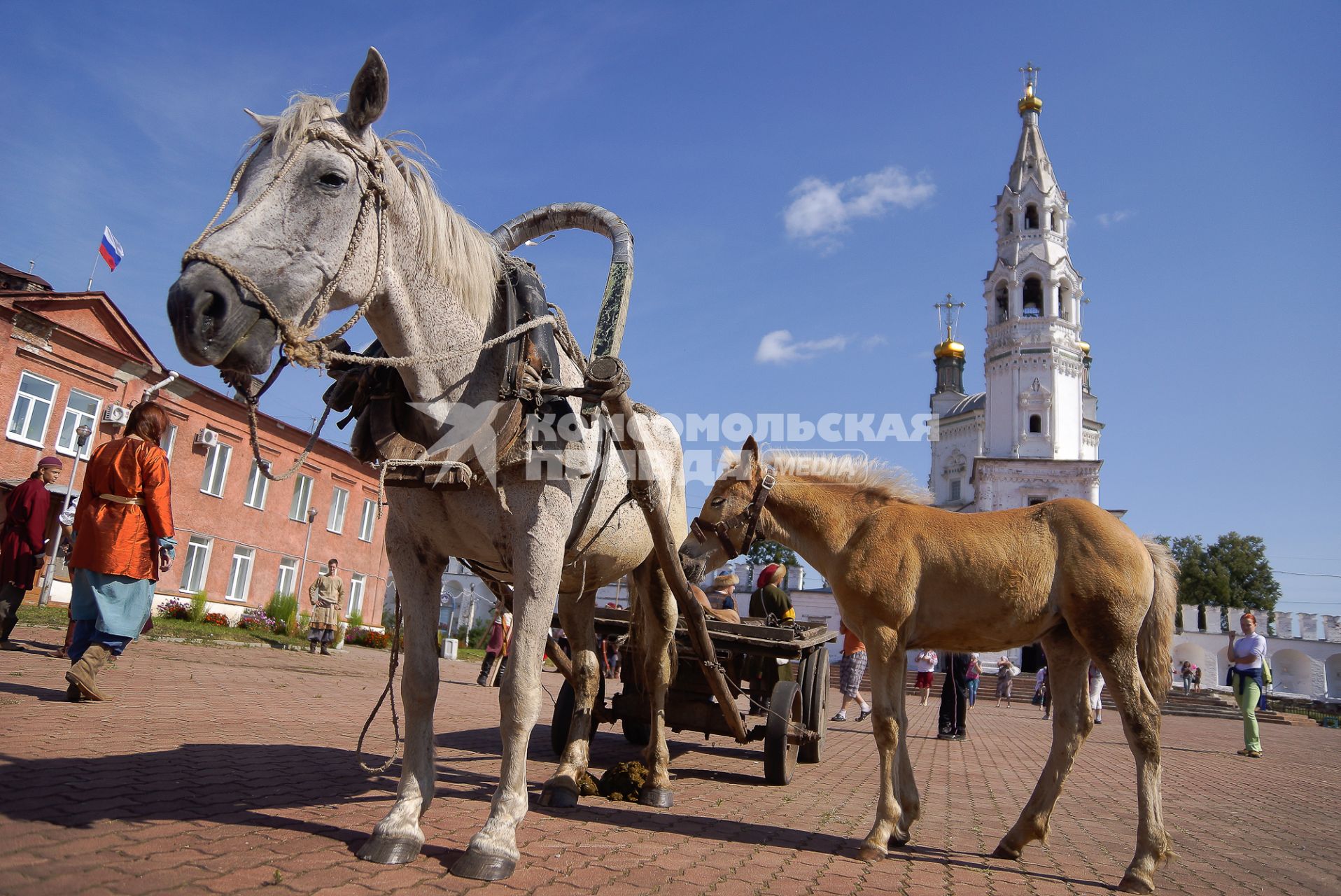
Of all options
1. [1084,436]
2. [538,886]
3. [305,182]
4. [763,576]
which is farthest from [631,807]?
[1084,436]

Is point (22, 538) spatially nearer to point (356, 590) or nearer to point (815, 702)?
point (815, 702)

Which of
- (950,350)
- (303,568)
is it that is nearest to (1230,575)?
(950,350)

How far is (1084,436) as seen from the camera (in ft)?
207

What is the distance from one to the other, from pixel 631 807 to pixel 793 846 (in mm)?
1062

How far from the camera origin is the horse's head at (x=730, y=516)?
17.7 feet

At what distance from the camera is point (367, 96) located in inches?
116

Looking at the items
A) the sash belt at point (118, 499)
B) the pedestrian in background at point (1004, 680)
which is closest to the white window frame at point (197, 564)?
the sash belt at point (118, 499)

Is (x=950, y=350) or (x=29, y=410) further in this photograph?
(x=950, y=350)

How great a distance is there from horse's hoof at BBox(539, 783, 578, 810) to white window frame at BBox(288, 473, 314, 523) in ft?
90.5

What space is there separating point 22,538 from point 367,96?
8.15 metres

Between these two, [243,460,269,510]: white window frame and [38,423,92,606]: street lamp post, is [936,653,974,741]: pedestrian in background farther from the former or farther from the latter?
[243,460,269,510]: white window frame

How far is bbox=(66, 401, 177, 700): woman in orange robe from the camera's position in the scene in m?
5.88

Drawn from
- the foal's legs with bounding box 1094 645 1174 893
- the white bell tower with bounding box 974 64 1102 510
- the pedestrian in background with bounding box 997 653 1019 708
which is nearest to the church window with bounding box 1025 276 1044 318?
the white bell tower with bounding box 974 64 1102 510

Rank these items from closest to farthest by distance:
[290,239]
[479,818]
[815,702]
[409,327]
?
1. [290,239]
2. [409,327]
3. [479,818]
4. [815,702]
